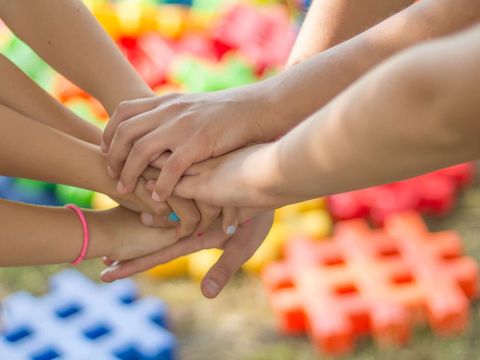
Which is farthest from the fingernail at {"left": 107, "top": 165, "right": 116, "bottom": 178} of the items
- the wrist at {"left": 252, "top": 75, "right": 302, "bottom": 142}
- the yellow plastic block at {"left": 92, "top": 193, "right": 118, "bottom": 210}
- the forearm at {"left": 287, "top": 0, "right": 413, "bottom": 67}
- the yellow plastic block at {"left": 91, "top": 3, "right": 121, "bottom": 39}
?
the yellow plastic block at {"left": 91, "top": 3, "right": 121, "bottom": 39}

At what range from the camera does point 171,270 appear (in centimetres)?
176

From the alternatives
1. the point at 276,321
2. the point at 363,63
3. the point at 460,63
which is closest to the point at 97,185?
the point at 363,63

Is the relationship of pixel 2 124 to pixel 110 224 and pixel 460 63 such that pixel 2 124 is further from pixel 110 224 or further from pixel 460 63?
pixel 460 63

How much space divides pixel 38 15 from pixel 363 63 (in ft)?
1.52

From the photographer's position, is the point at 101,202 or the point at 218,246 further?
the point at 101,202

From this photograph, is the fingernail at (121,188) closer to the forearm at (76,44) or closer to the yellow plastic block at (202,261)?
the forearm at (76,44)

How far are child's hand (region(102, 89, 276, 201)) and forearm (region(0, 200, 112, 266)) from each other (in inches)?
3.6

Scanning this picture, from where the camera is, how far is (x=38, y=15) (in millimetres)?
1242

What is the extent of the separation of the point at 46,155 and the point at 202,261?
24.5 inches

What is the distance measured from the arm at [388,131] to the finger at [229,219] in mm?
172

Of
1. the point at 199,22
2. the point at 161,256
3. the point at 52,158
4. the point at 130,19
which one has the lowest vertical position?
the point at 199,22

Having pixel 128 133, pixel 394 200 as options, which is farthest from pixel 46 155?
pixel 394 200

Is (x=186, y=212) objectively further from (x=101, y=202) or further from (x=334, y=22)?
(x=101, y=202)

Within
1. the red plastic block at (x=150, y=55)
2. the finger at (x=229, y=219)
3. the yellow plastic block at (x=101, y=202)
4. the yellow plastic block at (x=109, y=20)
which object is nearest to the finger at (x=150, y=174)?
the finger at (x=229, y=219)
